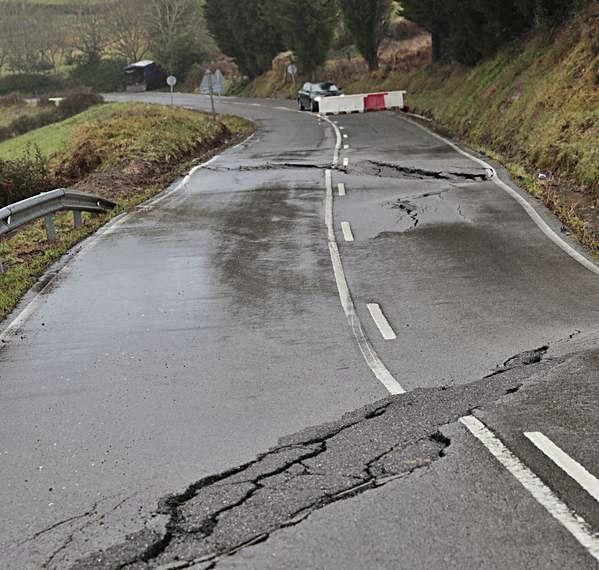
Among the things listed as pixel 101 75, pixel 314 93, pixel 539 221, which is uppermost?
pixel 101 75

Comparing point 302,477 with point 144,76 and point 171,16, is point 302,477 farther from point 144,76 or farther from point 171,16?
point 171,16

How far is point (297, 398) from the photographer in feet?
20.8

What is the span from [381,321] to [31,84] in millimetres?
95633

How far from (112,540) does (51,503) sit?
0.72 meters

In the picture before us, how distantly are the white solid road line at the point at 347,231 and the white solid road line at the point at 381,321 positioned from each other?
3.81 metres

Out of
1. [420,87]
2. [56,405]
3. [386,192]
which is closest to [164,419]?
[56,405]

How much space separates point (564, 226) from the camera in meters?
13.1

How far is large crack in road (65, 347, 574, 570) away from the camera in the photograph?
4.19 m

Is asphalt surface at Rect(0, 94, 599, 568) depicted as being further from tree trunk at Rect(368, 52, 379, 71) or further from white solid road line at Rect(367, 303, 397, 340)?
tree trunk at Rect(368, 52, 379, 71)

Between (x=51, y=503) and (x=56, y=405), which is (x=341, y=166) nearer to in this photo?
(x=56, y=405)

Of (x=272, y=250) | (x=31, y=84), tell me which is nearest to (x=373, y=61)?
Answer: (x=272, y=250)

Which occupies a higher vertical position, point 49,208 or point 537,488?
point 49,208

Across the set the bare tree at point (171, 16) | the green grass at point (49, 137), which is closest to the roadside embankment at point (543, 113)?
the green grass at point (49, 137)

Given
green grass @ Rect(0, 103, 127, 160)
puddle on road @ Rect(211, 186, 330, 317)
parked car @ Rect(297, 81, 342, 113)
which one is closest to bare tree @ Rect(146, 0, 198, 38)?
parked car @ Rect(297, 81, 342, 113)
